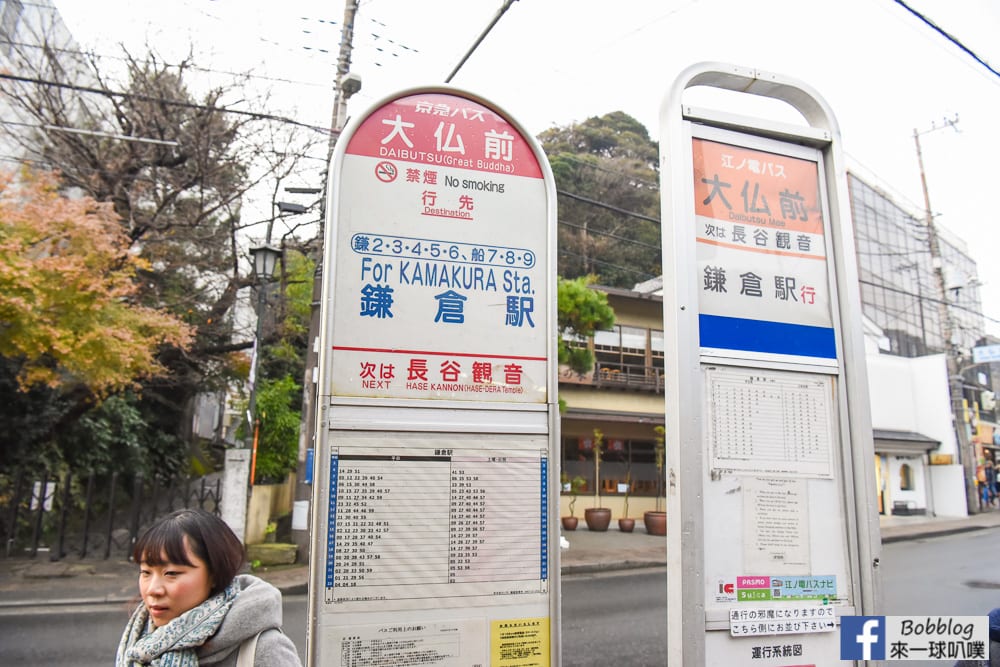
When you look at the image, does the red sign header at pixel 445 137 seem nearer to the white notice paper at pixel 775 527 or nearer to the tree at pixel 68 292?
the white notice paper at pixel 775 527

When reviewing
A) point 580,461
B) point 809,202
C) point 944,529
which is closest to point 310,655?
point 809,202

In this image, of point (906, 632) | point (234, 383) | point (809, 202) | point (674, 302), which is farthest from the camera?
point (234, 383)

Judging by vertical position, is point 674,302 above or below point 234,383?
below

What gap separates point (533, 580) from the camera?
8.88ft

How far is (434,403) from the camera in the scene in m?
2.64

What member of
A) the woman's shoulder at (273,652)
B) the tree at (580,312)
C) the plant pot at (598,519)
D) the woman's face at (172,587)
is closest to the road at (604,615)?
the woman's shoulder at (273,652)

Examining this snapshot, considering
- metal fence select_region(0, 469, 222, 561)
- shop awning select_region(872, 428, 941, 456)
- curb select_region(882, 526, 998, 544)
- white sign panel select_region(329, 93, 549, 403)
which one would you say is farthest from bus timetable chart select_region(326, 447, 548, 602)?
shop awning select_region(872, 428, 941, 456)

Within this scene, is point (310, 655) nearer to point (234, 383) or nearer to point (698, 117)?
point (698, 117)

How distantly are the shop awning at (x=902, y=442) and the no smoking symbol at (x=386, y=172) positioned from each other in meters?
23.8

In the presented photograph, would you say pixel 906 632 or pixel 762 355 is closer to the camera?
pixel 906 632

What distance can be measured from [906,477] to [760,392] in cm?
2641

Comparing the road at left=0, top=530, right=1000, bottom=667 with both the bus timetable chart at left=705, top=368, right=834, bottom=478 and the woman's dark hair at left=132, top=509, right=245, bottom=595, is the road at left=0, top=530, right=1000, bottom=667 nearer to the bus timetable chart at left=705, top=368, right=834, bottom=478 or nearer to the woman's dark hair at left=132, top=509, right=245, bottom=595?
the bus timetable chart at left=705, top=368, right=834, bottom=478

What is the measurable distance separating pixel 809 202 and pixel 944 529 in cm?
2088

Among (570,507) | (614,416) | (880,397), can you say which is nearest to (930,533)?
(880,397)
